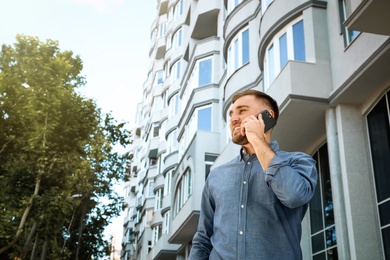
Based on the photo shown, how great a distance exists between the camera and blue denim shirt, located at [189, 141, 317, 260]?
2.47 meters

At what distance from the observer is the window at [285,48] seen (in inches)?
509

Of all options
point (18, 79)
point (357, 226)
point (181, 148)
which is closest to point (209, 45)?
point (181, 148)

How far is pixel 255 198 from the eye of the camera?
2.71m

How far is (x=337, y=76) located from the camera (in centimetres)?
1163

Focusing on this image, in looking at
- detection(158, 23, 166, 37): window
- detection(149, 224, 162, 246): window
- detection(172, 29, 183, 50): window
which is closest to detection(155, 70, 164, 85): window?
detection(158, 23, 166, 37): window

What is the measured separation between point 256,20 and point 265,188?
1613 centimetres

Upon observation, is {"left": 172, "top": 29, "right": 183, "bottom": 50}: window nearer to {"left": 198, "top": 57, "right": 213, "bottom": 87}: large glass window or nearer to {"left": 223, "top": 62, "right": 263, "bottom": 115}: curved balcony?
{"left": 198, "top": 57, "right": 213, "bottom": 87}: large glass window

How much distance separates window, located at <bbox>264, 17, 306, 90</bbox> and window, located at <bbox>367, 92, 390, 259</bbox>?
2.71 metres

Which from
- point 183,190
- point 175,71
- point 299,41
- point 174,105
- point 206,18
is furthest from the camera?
point 175,71

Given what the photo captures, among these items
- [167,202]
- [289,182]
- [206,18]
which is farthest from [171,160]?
[289,182]

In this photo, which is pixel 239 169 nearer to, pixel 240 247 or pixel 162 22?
pixel 240 247

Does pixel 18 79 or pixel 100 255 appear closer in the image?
pixel 18 79

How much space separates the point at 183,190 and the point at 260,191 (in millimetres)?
21351

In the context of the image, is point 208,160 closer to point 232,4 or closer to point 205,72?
point 205,72
